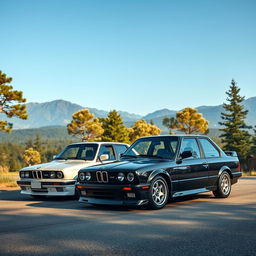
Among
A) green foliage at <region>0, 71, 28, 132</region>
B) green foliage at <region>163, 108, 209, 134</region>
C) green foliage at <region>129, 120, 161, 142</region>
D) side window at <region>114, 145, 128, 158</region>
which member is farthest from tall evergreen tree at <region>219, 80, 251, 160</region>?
side window at <region>114, 145, 128, 158</region>

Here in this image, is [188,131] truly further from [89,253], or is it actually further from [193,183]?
[89,253]

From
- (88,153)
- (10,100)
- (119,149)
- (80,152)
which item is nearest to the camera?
(88,153)

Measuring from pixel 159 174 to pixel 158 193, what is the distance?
399 mm

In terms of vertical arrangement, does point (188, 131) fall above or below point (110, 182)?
above

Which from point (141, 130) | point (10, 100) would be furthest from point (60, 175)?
point (141, 130)

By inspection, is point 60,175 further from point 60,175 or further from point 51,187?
point 51,187

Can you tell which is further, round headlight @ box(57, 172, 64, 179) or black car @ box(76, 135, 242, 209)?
round headlight @ box(57, 172, 64, 179)

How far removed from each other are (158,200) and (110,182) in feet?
3.59

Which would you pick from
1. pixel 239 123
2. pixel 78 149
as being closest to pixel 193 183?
pixel 78 149

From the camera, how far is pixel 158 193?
8047mm

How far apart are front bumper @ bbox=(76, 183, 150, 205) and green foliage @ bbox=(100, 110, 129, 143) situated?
62.9m

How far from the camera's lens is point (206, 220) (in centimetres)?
663

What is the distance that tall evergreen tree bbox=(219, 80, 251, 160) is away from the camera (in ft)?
218

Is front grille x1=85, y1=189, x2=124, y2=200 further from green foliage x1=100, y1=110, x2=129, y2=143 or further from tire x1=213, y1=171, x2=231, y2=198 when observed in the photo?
green foliage x1=100, y1=110, x2=129, y2=143
